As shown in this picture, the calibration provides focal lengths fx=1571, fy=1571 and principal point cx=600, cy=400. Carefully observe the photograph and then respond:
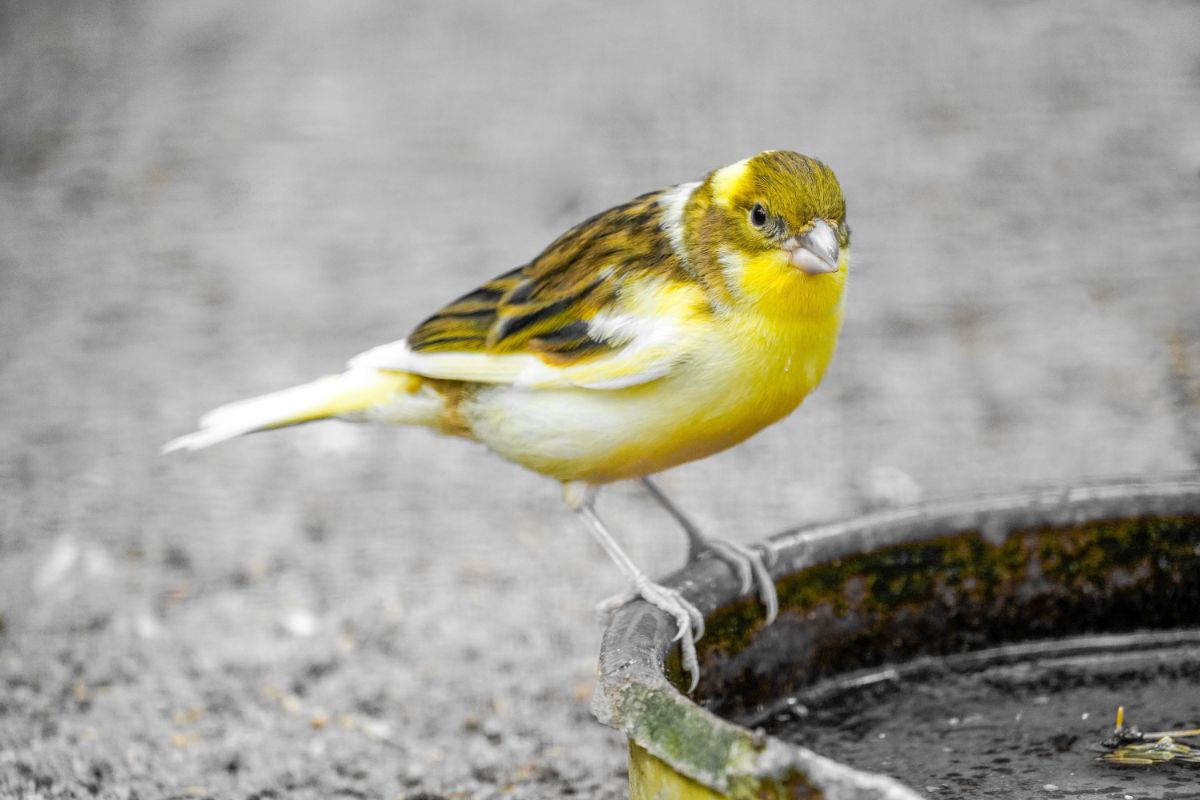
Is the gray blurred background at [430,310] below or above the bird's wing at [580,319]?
below

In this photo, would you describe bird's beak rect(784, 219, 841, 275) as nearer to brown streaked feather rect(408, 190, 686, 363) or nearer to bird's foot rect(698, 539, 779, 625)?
brown streaked feather rect(408, 190, 686, 363)

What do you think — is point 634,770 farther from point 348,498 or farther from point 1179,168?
point 1179,168

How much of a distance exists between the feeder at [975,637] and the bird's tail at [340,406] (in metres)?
0.85

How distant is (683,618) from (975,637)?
30.8 inches

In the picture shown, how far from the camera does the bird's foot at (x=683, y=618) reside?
9.60 feet

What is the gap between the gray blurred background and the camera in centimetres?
438

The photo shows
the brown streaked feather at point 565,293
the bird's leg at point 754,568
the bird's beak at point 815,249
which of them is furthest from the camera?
the brown streaked feather at point 565,293

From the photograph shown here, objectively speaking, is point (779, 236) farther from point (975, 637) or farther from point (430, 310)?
point (430, 310)

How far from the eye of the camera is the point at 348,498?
559cm

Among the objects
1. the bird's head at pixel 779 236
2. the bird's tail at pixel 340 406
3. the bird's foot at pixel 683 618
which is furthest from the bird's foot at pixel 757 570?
the bird's tail at pixel 340 406

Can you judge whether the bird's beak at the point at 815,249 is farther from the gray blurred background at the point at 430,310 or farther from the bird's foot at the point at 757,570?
the gray blurred background at the point at 430,310

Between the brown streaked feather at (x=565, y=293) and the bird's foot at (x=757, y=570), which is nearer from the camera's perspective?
the bird's foot at (x=757, y=570)

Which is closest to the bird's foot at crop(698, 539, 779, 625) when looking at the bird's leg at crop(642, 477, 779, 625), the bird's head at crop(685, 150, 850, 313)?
the bird's leg at crop(642, 477, 779, 625)

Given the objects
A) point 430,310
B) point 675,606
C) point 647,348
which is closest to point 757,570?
point 675,606
